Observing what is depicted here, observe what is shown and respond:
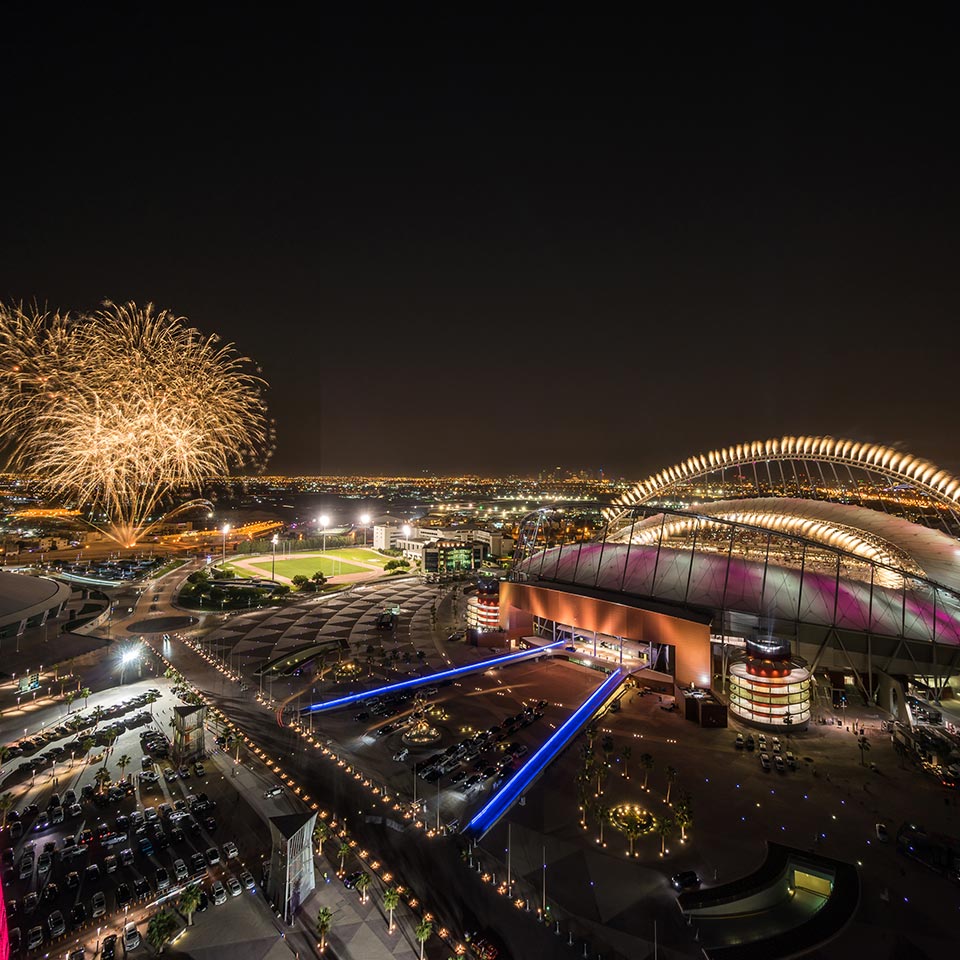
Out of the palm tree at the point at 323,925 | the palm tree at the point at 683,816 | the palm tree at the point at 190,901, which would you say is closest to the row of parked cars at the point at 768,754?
the palm tree at the point at 683,816

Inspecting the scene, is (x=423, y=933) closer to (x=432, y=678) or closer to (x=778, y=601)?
(x=432, y=678)

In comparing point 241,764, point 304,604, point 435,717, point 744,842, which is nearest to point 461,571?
point 304,604

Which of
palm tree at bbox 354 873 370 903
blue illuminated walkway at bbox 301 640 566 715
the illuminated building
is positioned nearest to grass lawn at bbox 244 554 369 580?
the illuminated building

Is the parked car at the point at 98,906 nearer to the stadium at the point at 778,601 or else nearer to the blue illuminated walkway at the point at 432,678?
the blue illuminated walkway at the point at 432,678

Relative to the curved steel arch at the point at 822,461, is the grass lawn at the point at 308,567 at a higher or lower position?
lower

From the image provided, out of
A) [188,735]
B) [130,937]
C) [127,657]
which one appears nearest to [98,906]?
[130,937]

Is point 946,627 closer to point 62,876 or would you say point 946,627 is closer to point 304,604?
point 62,876

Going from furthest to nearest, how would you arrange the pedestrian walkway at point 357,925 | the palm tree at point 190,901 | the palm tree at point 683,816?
the palm tree at point 683,816, the palm tree at point 190,901, the pedestrian walkway at point 357,925
